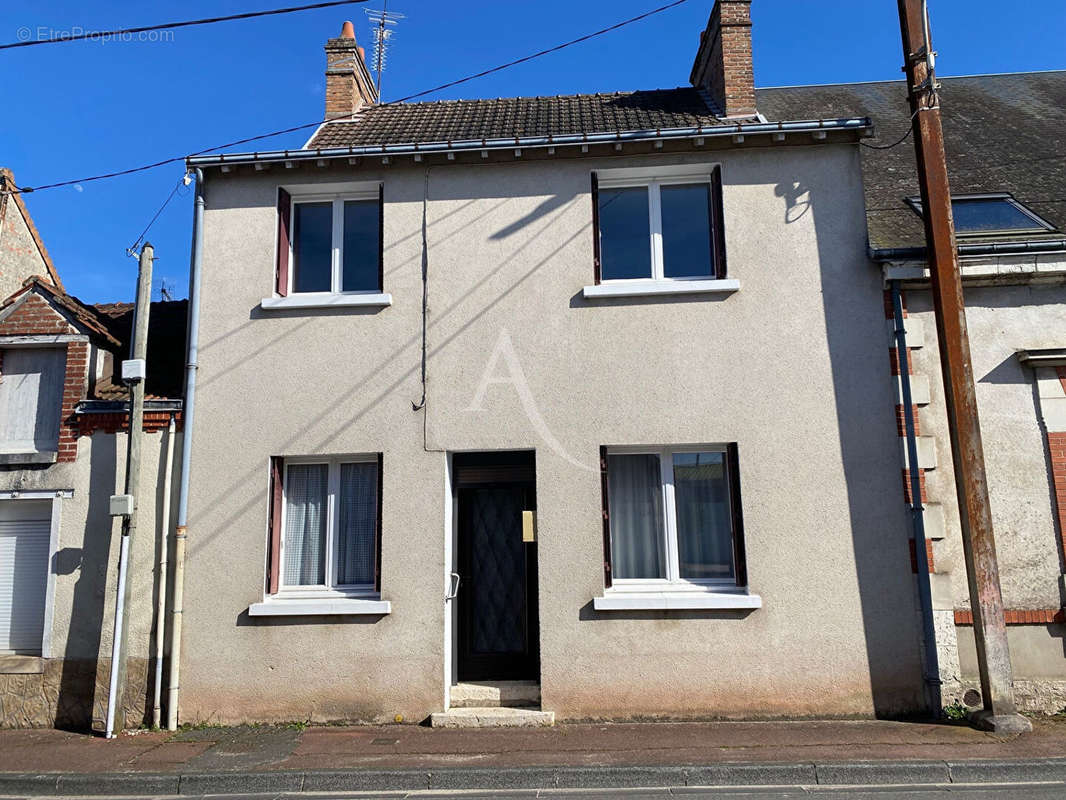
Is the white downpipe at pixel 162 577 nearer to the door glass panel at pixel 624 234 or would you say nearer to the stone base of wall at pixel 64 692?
the stone base of wall at pixel 64 692

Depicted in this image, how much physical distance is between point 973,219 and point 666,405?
4402 mm

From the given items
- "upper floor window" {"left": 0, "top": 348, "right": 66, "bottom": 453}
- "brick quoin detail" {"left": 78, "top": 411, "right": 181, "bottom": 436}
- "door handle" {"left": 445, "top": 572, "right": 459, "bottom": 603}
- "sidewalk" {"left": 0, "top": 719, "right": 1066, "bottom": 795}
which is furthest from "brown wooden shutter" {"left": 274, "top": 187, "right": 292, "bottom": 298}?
"sidewalk" {"left": 0, "top": 719, "right": 1066, "bottom": 795}

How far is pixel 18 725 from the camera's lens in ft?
26.0

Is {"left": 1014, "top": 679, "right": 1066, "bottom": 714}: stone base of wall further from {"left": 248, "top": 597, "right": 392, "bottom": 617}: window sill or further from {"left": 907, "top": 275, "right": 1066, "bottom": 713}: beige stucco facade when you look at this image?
{"left": 248, "top": 597, "right": 392, "bottom": 617}: window sill

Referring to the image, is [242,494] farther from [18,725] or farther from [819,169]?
[819,169]

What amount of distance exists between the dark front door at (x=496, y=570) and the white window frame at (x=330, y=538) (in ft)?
4.13

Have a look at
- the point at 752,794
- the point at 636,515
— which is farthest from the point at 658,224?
the point at 752,794

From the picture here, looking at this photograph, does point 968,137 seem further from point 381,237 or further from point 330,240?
point 330,240

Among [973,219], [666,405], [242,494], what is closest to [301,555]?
[242,494]

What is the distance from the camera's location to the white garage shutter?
27.4 ft

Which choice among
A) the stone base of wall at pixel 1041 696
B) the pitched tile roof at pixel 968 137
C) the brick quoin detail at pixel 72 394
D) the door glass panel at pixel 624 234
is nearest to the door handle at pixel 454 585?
the door glass panel at pixel 624 234

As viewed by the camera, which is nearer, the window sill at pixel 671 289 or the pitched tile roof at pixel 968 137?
the window sill at pixel 671 289

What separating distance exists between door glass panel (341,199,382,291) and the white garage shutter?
165 inches

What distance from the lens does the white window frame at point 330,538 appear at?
26.6 feet
